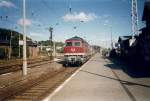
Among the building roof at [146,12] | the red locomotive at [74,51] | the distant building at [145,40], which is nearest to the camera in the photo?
the distant building at [145,40]

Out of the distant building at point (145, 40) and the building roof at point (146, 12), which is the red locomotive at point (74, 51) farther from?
the building roof at point (146, 12)

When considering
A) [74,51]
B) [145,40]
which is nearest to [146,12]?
[145,40]

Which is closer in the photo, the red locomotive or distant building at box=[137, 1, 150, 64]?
distant building at box=[137, 1, 150, 64]

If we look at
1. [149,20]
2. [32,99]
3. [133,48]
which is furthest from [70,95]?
[133,48]

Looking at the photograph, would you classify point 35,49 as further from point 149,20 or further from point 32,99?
point 32,99

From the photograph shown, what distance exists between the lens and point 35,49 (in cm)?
6925

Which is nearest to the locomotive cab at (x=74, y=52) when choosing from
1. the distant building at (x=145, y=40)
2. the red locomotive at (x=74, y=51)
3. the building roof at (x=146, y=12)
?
the red locomotive at (x=74, y=51)

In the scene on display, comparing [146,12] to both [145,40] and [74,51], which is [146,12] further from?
[74,51]

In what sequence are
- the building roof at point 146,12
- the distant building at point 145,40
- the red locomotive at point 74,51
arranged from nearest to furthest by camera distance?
the distant building at point 145,40
the red locomotive at point 74,51
the building roof at point 146,12

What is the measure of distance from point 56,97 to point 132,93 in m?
3.58

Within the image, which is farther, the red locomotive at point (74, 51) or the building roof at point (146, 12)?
the building roof at point (146, 12)

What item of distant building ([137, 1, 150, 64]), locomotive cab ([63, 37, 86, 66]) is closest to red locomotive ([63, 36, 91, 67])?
locomotive cab ([63, 37, 86, 66])

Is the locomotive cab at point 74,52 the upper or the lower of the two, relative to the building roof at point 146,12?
lower

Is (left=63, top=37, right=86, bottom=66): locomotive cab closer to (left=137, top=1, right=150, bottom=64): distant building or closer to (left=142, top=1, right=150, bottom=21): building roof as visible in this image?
(left=137, top=1, right=150, bottom=64): distant building
